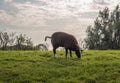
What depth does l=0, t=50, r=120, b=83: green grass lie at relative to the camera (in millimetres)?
19625

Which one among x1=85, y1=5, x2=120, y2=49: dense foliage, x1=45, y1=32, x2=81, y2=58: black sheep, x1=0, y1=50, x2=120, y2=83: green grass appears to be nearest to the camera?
x1=0, y1=50, x2=120, y2=83: green grass

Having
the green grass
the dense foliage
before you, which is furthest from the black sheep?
the dense foliage

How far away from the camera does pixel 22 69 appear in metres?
21.9

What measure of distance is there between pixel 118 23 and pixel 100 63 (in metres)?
56.5

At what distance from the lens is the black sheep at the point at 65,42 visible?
88.4ft

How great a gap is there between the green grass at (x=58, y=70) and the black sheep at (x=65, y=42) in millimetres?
1686

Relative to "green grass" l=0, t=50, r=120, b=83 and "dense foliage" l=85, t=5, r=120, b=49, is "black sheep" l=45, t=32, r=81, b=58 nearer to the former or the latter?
"green grass" l=0, t=50, r=120, b=83

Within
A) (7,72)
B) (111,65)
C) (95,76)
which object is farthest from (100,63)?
(7,72)

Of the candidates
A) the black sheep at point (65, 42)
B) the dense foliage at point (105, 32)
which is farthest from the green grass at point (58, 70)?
the dense foliage at point (105, 32)

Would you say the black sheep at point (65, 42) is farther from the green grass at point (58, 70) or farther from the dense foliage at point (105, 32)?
the dense foliage at point (105, 32)

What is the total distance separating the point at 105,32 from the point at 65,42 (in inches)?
2133

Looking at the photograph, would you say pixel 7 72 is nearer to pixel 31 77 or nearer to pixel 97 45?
pixel 31 77

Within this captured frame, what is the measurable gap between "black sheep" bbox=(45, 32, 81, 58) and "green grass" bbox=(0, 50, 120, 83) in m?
1.69

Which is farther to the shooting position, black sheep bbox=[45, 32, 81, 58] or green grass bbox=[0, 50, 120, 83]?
black sheep bbox=[45, 32, 81, 58]
